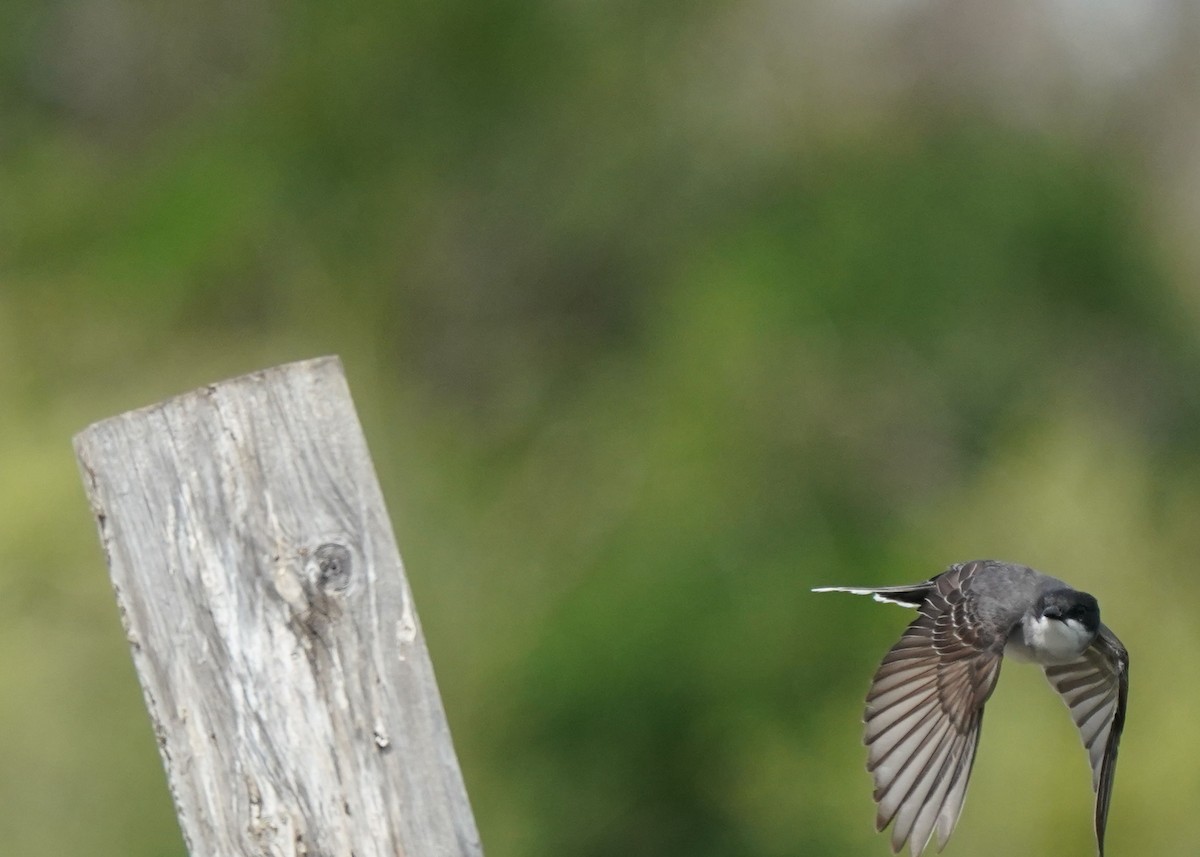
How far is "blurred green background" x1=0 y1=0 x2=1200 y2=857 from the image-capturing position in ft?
16.3

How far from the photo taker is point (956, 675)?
6.51ft

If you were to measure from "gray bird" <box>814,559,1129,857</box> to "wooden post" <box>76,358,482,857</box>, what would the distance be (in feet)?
2.18

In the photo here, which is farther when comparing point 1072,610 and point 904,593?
point 904,593

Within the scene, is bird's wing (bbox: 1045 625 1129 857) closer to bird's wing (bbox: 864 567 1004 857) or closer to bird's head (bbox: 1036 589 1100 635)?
bird's head (bbox: 1036 589 1100 635)

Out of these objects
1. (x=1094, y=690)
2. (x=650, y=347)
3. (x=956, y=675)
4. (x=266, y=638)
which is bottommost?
(x=1094, y=690)

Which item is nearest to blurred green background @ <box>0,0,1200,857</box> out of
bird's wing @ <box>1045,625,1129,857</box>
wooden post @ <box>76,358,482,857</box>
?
Result: bird's wing @ <box>1045,625,1129,857</box>

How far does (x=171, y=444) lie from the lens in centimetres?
150

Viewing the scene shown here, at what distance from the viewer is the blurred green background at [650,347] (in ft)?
16.3

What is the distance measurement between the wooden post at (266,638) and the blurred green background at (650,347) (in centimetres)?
287

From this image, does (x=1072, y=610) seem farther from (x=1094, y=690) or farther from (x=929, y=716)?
(x=1094, y=690)

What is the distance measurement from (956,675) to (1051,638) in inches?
6.1

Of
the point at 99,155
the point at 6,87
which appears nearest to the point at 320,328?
the point at 99,155

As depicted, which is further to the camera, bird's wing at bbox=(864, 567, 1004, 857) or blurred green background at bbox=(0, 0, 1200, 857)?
blurred green background at bbox=(0, 0, 1200, 857)

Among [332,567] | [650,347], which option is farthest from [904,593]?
[650,347]
